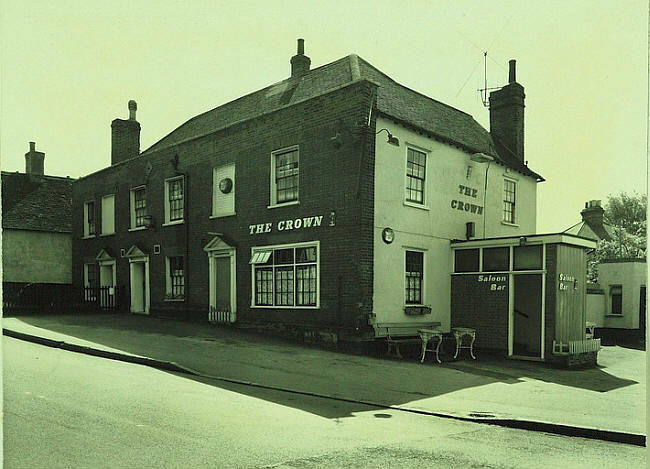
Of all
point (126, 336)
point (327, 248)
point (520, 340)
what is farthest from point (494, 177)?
point (126, 336)

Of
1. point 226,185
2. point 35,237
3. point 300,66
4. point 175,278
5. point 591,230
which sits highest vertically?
point 300,66

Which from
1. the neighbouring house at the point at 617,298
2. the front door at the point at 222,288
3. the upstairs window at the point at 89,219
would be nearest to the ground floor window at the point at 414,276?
the front door at the point at 222,288

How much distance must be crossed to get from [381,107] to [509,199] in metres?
7.61

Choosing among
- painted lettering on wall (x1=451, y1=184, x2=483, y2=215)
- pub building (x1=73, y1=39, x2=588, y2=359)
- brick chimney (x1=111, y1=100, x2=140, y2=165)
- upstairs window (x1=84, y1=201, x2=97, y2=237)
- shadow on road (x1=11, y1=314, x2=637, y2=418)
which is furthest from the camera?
upstairs window (x1=84, y1=201, x2=97, y2=237)

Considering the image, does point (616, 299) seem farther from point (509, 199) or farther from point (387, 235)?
point (387, 235)

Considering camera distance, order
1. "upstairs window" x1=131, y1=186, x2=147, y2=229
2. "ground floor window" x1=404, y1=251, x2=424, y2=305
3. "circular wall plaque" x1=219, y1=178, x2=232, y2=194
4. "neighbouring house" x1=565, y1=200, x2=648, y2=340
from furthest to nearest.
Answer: "neighbouring house" x1=565, y1=200, x2=648, y2=340
"upstairs window" x1=131, y1=186, x2=147, y2=229
"circular wall plaque" x1=219, y1=178, x2=232, y2=194
"ground floor window" x1=404, y1=251, x2=424, y2=305

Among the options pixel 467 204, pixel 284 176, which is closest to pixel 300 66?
pixel 284 176

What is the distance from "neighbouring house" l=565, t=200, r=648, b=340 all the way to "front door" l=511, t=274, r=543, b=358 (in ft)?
26.0

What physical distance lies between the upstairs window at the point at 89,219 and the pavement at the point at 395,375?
7.80 m

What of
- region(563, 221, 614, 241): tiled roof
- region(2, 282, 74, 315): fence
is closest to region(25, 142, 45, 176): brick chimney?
region(2, 282, 74, 315): fence

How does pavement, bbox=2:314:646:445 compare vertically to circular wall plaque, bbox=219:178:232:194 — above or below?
below

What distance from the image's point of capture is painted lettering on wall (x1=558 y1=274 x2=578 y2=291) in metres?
14.8

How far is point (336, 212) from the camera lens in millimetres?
14992

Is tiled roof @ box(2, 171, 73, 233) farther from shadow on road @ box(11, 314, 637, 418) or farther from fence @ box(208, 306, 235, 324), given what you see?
fence @ box(208, 306, 235, 324)
